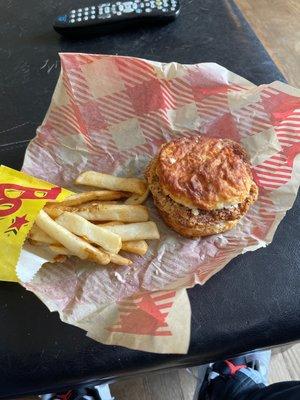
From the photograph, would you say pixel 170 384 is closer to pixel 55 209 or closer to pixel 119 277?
pixel 119 277

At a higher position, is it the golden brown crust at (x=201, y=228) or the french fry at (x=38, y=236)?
the golden brown crust at (x=201, y=228)

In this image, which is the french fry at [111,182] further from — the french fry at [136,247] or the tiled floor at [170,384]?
the tiled floor at [170,384]

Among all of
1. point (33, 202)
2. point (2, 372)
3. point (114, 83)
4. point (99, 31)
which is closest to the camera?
point (2, 372)

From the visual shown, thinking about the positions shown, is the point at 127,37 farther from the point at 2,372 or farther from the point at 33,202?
the point at 2,372

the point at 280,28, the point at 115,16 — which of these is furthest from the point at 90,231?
the point at 280,28

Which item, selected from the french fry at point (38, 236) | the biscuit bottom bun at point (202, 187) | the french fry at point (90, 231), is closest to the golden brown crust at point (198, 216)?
the biscuit bottom bun at point (202, 187)

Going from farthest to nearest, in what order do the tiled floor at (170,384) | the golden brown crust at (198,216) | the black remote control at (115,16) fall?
the tiled floor at (170,384), the black remote control at (115,16), the golden brown crust at (198,216)

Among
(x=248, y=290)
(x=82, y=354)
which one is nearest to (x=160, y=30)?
(x=248, y=290)

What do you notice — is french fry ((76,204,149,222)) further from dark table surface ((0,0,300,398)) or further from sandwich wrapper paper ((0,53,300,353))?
dark table surface ((0,0,300,398))
